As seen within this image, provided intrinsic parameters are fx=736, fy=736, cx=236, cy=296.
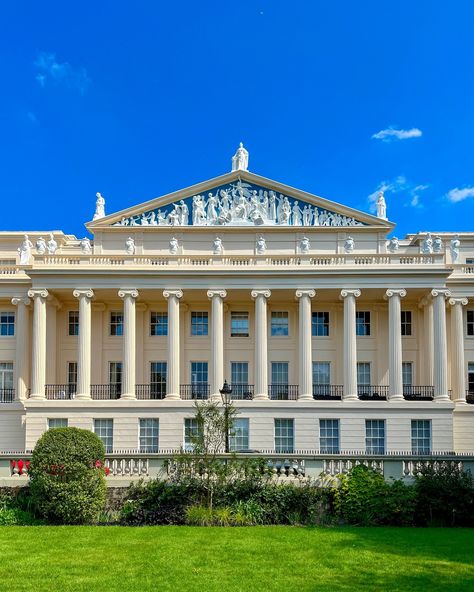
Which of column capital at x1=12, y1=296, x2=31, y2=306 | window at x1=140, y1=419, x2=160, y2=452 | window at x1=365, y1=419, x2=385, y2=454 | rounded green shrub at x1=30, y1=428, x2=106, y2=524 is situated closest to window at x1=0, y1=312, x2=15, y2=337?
column capital at x1=12, y1=296, x2=31, y2=306

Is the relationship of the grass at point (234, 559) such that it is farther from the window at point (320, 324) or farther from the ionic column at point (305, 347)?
the window at point (320, 324)

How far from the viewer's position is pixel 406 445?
136 ft

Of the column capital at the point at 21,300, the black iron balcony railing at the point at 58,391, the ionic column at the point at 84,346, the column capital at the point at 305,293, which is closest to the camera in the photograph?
the ionic column at the point at 84,346

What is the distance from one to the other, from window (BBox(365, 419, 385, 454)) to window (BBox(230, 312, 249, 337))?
32.2 ft

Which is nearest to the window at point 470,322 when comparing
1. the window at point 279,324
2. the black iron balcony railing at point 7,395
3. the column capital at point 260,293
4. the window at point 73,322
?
the window at point 279,324

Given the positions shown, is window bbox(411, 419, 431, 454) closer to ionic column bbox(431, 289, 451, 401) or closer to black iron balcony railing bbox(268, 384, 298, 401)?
ionic column bbox(431, 289, 451, 401)

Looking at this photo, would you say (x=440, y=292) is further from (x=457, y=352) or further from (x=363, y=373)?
(x=363, y=373)

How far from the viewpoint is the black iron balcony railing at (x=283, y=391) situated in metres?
45.5

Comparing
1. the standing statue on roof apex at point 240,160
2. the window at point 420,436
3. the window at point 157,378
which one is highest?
the standing statue on roof apex at point 240,160

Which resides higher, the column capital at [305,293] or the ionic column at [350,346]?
the column capital at [305,293]

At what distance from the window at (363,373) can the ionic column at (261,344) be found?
21.7 ft

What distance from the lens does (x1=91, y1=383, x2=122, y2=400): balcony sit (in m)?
45.4

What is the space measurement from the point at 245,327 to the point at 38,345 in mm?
12838

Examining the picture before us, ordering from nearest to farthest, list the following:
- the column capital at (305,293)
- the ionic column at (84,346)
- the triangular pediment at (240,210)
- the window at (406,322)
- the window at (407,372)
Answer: the ionic column at (84,346)
the column capital at (305,293)
the window at (407,372)
the window at (406,322)
the triangular pediment at (240,210)
